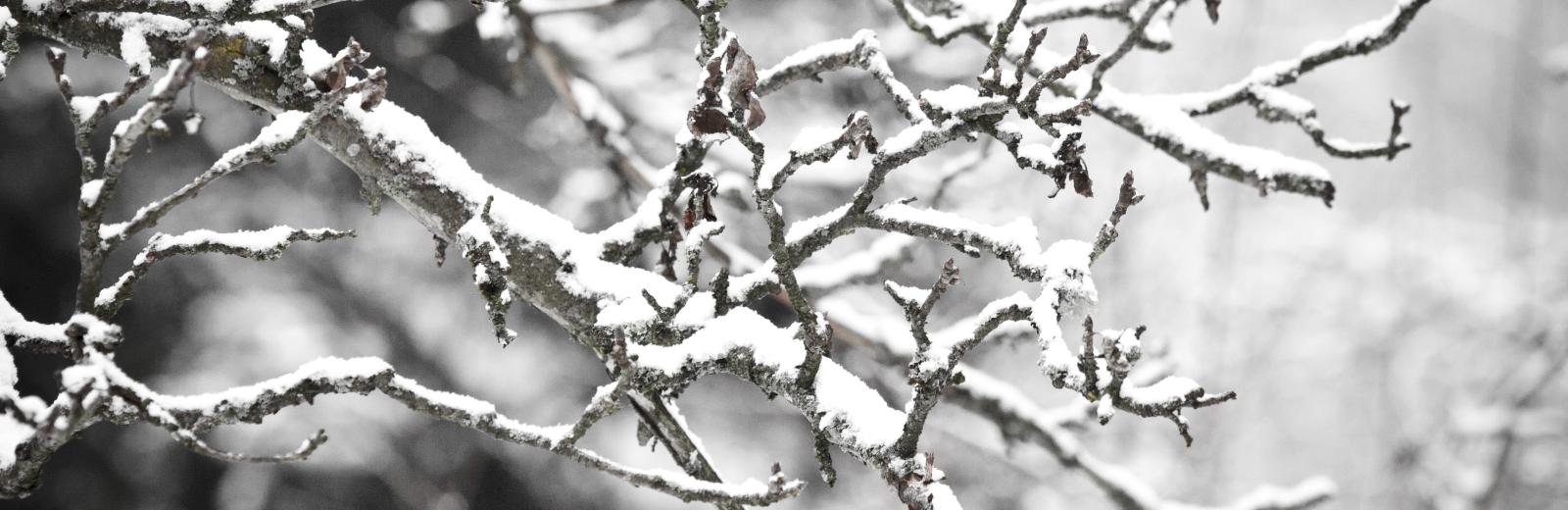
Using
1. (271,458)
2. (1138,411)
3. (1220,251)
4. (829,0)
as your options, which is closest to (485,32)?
(271,458)

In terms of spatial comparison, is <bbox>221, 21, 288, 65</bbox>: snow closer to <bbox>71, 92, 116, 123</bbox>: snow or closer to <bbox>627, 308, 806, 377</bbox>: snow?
<bbox>71, 92, 116, 123</bbox>: snow

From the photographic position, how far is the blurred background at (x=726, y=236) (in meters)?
4.49

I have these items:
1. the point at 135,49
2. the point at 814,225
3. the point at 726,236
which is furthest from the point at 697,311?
the point at 726,236

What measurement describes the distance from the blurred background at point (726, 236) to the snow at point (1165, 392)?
233cm

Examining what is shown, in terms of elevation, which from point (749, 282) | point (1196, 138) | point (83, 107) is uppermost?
point (1196, 138)

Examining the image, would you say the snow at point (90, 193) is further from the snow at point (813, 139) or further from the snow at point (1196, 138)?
the snow at point (1196, 138)

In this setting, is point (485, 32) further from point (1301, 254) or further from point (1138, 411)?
point (1301, 254)

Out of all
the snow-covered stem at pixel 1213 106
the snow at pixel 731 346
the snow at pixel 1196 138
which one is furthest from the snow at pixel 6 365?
the snow at pixel 1196 138

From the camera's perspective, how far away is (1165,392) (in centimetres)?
98

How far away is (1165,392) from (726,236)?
311 cm

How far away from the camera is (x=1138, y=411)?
0.98m

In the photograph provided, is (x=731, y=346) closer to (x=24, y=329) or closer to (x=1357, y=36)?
(x=24, y=329)

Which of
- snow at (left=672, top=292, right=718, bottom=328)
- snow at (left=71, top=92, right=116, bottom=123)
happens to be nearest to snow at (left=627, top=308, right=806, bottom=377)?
snow at (left=672, top=292, right=718, bottom=328)

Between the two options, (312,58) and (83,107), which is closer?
(83,107)
